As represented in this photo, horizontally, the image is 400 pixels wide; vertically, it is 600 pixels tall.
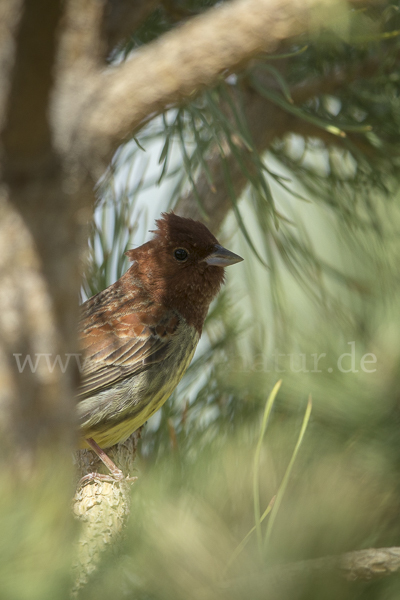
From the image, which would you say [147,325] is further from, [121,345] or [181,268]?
[181,268]

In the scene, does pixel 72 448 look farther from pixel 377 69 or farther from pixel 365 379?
pixel 377 69

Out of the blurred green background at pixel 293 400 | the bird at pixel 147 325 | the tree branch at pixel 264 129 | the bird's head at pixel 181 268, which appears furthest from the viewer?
the bird's head at pixel 181 268

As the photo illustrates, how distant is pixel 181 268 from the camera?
347 centimetres

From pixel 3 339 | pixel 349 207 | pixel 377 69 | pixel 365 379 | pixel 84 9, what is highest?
pixel 377 69

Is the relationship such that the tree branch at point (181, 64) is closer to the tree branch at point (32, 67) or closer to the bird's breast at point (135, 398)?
the tree branch at point (32, 67)

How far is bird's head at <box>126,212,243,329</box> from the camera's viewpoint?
11.0ft

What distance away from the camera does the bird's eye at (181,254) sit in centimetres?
343

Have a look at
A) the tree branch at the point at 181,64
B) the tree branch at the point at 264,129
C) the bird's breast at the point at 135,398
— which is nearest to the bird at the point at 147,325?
the bird's breast at the point at 135,398

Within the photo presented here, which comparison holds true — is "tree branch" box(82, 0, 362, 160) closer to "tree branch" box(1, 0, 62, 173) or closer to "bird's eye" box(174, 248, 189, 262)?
"tree branch" box(1, 0, 62, 173)

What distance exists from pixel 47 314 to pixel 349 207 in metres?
2.09

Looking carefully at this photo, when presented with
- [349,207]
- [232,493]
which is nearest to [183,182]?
[349,207]

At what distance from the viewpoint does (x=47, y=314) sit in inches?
56.1

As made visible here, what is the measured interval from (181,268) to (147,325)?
14.7 inches

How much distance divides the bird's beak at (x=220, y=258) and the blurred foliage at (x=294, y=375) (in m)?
0.08
